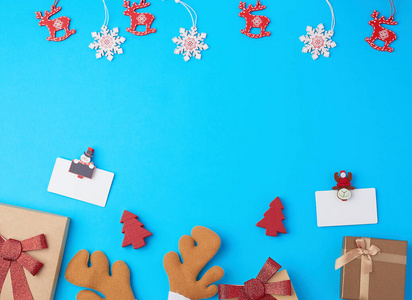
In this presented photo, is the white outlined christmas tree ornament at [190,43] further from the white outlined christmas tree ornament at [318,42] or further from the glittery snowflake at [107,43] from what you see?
the white outlined christmas tree ornament at [318,42]

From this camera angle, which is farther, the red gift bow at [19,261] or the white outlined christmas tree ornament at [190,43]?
the white outlined christmas tree ornament at [190,43]

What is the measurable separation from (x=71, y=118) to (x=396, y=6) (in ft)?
4.15

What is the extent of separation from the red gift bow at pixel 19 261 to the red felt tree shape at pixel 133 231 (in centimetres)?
27

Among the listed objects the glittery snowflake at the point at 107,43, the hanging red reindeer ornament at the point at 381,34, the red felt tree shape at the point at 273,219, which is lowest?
the red felt tree shape at the point at 273,219

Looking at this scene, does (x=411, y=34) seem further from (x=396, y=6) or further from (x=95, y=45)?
(x=95, y=45)

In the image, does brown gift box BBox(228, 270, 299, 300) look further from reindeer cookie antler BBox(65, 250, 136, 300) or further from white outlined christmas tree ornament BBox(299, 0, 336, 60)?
white outlined christmas tree ornament BBox(299, 0, 336, 60)

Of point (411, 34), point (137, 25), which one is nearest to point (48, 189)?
point (137, 25)

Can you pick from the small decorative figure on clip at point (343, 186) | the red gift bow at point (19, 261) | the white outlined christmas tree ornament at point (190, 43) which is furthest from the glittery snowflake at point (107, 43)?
the small decorative figure on clip at point (343, 186)

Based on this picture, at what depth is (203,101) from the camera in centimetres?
142

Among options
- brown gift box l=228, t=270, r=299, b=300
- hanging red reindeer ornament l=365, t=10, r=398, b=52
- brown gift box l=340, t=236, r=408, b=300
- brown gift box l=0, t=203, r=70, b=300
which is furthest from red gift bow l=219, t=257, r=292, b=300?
hanging red reindeer ornament l=365, t=10, r=398, b=52

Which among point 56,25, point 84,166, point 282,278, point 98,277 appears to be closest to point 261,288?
point 282,278

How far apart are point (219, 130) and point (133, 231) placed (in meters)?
0.46

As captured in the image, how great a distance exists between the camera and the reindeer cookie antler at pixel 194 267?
1.30 metres

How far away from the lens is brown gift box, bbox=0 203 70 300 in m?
1.33
